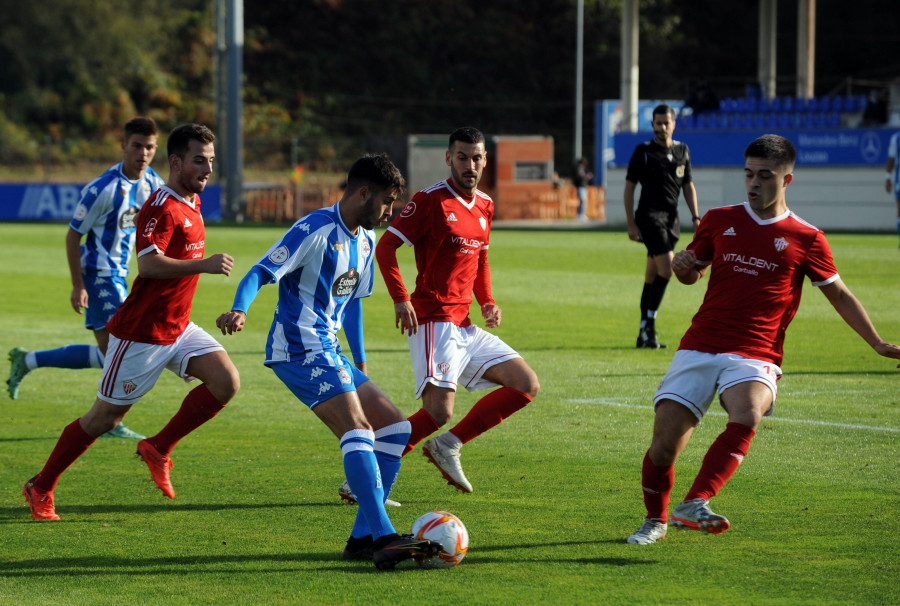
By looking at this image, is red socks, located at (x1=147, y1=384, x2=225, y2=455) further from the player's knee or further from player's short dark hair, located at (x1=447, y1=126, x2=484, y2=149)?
player's short dark hair, located at (x1=447, y1=126, x2=484, y2=149)

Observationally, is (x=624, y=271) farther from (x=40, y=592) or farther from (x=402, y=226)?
(x=40, y=592)

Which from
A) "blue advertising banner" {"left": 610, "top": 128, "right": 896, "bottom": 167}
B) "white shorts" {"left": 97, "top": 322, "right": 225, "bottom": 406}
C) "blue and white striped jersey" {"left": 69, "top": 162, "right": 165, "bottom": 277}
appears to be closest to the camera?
"white shorts" {"left": 97, "top": 322, "right": 225, "bottom": 406}

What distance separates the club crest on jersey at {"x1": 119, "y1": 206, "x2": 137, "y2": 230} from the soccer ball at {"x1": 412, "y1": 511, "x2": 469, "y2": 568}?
403 cm

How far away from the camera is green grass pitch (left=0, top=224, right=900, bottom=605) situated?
4.63 metres

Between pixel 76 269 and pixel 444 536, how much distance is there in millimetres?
4053

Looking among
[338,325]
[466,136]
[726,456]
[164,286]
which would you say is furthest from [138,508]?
[726,456]

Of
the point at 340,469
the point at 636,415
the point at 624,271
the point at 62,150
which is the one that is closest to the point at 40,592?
the point at 340,469

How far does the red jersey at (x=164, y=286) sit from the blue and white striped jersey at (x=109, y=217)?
2168 millimetres

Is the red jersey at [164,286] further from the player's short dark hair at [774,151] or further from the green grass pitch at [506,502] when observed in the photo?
the player's short dark hair at [774,151]

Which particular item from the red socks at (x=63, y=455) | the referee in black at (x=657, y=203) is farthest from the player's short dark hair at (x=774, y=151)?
the referee in black at (x=657, y=203)

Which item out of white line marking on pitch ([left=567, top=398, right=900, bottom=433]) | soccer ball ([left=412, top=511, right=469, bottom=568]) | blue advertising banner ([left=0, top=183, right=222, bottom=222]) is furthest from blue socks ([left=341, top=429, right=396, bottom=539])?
blue advertising banner ([left=0, top=183, right=222, bottom=222])

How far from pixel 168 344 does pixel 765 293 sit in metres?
2.89

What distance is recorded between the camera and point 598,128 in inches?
1634

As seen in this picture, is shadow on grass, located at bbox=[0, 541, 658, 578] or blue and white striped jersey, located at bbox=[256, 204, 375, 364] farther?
blue and white striped jersey, located at bbox=[256, 204, 375, 364]
